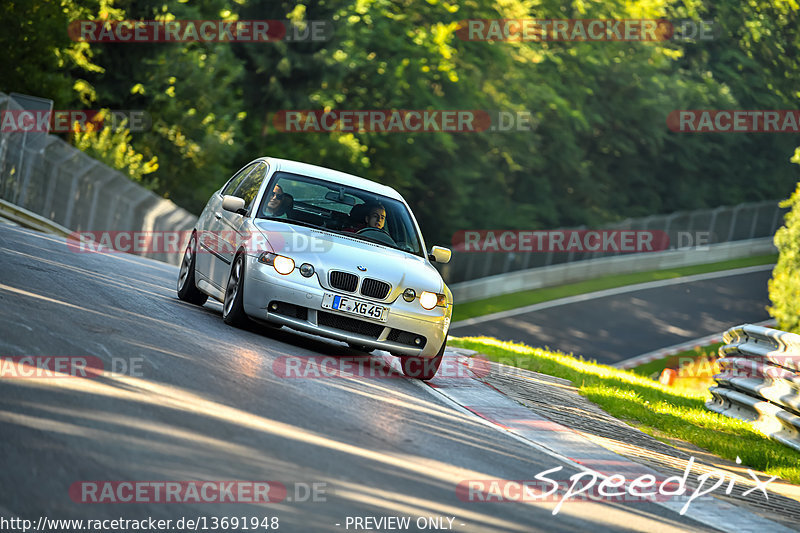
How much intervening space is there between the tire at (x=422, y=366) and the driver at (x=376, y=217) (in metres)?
1.50

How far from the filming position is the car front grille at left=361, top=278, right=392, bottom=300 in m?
10.7

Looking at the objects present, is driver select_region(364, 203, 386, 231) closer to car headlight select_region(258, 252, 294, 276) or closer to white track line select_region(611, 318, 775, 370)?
car headlight select_region(258, 252, 294, 276)

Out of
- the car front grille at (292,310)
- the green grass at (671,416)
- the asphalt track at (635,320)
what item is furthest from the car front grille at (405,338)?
the asphalt track at (635,320)

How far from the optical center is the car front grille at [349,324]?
34.8 feet

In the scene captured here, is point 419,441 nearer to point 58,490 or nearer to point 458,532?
point 458,532

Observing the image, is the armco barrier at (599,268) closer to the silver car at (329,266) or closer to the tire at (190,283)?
the tire at (190,283)

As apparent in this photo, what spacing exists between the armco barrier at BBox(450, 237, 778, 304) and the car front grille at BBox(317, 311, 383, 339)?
34.5 metres

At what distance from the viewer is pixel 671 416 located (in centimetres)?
1246

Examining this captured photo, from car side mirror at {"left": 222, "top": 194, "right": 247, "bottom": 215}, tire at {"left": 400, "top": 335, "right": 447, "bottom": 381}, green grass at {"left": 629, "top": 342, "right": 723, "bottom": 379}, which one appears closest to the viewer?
tire at {"left": 400, "top": 335, "right": 447, "bottom": 381}

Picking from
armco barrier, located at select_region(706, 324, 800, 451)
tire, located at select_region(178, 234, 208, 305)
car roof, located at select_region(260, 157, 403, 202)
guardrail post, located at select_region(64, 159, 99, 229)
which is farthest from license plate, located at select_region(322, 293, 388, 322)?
guardrail post, located at select_region(64, 159, 99, 229)

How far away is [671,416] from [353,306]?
13.3 ft

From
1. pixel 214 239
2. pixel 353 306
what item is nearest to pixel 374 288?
pixel 353 306

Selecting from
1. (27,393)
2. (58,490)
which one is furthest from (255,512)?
(27,393)

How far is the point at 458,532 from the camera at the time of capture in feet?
19.4
